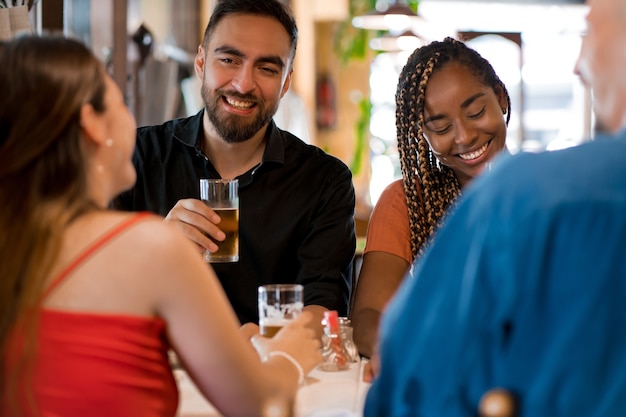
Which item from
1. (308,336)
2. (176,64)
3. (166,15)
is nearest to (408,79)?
(308,336)

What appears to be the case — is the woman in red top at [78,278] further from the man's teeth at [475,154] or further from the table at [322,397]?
the man's teeth at [475,154]

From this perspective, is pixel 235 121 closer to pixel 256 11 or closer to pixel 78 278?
pixel 256 11

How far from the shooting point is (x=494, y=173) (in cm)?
120

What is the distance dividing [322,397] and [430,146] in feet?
3.46

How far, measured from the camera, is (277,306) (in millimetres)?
1950

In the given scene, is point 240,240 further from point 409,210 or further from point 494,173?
point 494,173

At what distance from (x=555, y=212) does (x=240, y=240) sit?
5.73ft

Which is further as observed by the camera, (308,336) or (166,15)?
(166,15)

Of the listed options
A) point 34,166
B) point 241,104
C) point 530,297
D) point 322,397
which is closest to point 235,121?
point 241,104

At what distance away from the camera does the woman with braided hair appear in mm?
2539

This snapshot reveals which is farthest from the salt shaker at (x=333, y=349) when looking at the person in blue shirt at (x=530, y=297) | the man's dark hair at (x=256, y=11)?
the man's dark hair at (x=256, y=11)

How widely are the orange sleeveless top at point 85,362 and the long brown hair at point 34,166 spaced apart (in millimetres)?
25

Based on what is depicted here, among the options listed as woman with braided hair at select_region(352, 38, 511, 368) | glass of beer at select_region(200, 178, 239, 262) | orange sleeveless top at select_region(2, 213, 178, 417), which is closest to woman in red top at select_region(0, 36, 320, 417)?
orange sleeveless top at select_region(2, 213, 178, 417)

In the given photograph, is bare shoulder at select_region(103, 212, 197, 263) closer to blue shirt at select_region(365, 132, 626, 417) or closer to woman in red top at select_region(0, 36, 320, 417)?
woman in red top at select_region(0, 36, 320, 417)
